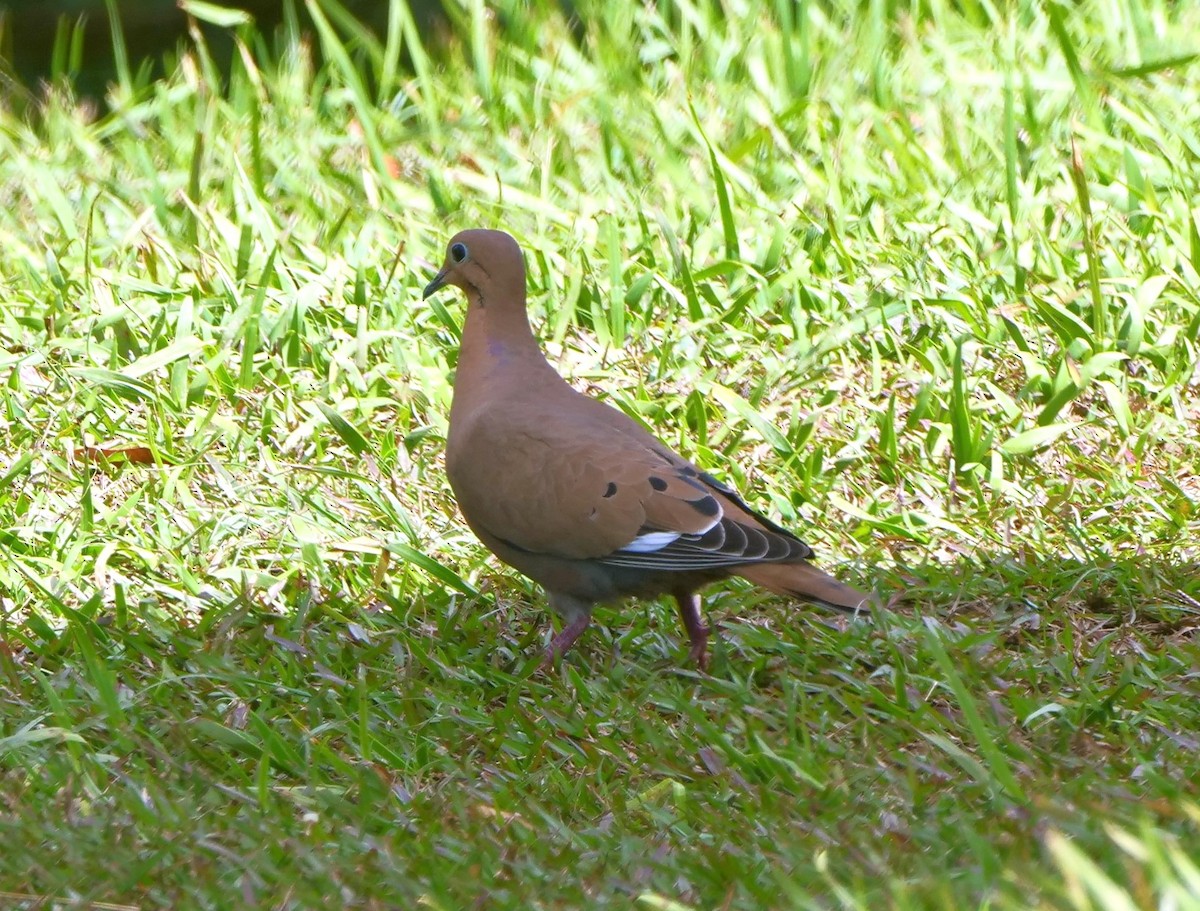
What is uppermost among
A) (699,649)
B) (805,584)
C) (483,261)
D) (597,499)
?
(483,261)

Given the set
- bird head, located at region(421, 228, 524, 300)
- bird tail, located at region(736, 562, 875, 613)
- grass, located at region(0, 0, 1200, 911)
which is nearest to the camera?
grass, located at region(0, 0, 1200, 911)

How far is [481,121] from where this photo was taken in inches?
254

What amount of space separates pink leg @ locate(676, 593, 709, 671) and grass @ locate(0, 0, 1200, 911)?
0.04m

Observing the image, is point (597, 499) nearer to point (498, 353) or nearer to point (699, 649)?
point (699, 649)

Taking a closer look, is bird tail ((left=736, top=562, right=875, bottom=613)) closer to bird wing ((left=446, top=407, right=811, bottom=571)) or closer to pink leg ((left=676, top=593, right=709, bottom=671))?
bird wing ((left=446, top=407, right=811, bottom=571))

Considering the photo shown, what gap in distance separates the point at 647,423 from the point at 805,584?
50.3 inches

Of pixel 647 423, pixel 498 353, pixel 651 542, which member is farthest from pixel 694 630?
pixel 647 423

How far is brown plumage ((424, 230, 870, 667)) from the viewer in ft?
12.6

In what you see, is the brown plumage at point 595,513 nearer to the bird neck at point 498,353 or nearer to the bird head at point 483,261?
the bird neck at point 498,353

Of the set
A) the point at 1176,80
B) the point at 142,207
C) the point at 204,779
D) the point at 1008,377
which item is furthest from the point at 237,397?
the point at 1176,80

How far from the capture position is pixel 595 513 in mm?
3947

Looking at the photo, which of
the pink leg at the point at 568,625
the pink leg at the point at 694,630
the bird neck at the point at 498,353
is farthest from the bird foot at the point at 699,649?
the bird neck at the point at 498,353

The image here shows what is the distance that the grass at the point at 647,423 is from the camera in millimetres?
3064

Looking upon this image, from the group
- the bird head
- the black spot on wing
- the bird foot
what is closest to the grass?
the bird foot
